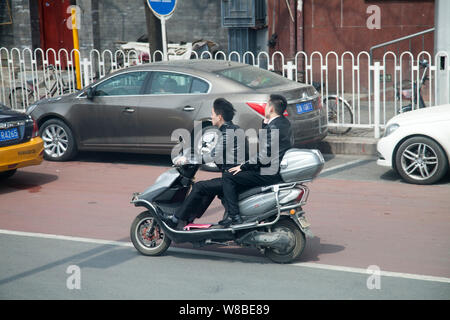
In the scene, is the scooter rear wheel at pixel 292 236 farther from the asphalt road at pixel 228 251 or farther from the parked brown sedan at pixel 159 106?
the parked brown sedan at pixel 159 106

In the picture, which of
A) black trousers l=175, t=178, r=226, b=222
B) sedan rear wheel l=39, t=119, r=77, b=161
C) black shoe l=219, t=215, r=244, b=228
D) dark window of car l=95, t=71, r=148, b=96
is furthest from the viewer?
sedan rear wheel l=39, t=119, r=77, b=161

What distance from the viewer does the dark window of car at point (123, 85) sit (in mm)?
11383

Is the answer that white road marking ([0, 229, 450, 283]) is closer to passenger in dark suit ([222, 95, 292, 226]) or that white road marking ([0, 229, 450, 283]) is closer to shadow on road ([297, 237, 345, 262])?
shadow on road ([297, 237, 345, 262])

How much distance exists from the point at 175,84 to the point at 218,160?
481 centimetres

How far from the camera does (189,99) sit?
10.9m

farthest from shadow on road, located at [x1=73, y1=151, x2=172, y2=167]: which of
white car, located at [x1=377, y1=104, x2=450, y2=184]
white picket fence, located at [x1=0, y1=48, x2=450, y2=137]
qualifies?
white car, located at [x1=377, y1=104, x2=450, y2=184]

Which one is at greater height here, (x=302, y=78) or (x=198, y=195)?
(x=302, y=78)

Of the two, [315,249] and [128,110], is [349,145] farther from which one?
[315,249]

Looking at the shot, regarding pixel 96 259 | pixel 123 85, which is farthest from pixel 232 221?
pixel 123 85

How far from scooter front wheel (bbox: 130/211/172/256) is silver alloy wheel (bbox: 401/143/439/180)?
418 cm

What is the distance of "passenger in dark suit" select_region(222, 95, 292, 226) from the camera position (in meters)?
6.46

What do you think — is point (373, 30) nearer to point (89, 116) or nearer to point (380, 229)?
point (89, 116)

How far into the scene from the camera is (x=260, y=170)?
6.48 meters

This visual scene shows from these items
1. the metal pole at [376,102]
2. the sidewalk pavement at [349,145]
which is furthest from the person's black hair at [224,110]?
the metal pole at [376,102]
